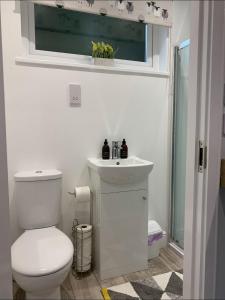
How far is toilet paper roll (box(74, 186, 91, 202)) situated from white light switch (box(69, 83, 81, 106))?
69 cm

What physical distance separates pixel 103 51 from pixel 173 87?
0.72m

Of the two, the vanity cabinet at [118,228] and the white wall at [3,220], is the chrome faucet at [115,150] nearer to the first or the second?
the vanity cabinet at [118,228]

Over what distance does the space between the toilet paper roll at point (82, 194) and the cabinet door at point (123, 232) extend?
0.60ft

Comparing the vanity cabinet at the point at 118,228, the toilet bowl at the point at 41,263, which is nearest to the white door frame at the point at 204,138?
the toilet bowl at the point at 41,263

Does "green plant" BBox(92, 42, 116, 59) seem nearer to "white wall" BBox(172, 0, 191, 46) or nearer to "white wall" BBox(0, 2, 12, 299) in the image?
"white wall" BBox(172, 0, 191, 46)

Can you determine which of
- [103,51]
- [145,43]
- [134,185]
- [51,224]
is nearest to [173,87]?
[145,43]

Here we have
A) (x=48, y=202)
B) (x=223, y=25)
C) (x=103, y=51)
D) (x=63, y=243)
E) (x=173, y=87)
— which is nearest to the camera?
(x=223, y=25)

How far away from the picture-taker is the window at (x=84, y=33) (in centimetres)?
201

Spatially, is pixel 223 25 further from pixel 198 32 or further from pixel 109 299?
pixel 109 299

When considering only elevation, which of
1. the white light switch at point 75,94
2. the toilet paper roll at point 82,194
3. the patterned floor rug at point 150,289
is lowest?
the patterned floor rug at point 150,289

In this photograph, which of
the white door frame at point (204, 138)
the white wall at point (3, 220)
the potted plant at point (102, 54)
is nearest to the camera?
the white wall at point (3, 220)

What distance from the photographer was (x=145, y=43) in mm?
2359

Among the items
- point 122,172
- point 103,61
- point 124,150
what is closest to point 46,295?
point 122,172

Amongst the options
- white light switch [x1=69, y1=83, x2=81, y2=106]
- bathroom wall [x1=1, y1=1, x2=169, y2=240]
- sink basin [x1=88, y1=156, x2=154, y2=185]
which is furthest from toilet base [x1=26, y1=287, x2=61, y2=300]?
white light switch [x1=69, y1=83, x2=81, y2=106]
